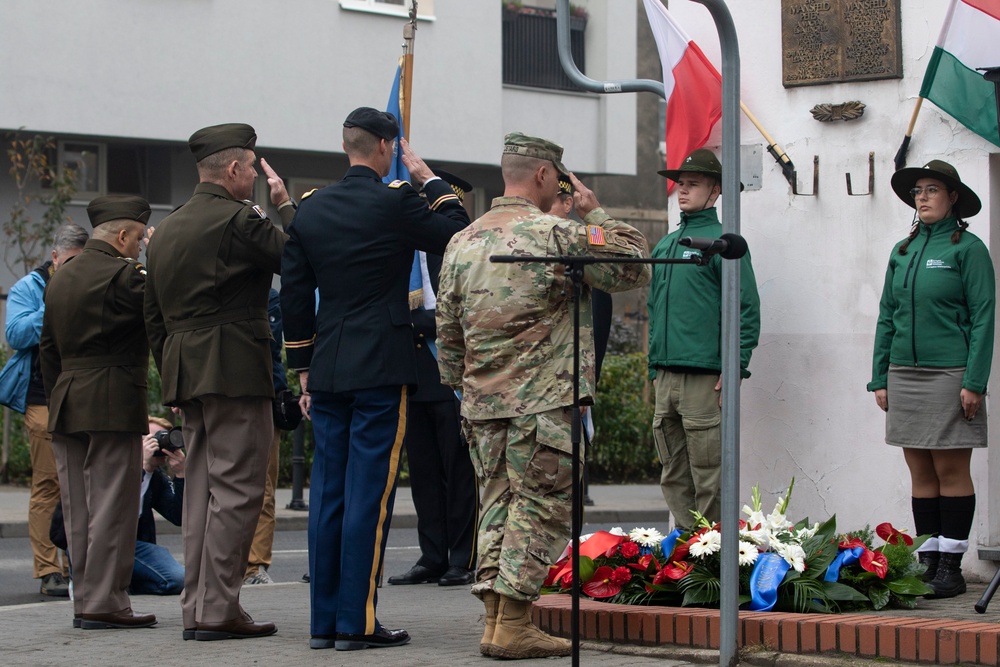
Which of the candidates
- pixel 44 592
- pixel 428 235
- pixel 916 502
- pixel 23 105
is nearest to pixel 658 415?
pixel 916 502

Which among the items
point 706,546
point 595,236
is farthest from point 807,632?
point 595,236

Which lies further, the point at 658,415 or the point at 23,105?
the point at 23,105

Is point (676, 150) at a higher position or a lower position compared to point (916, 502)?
higher

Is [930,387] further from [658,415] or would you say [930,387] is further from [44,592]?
[44,592]

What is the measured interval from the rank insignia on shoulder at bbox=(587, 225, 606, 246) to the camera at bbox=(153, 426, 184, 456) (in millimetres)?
2723

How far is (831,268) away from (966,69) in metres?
1.29

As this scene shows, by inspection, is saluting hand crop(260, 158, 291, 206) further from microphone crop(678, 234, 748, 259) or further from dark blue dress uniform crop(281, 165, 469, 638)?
microphone crop(678, 234, 748, 259)

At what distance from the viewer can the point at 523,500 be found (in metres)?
5.72

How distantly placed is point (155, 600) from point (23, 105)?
12461 mm

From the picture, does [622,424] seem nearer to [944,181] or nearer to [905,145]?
[905,145]

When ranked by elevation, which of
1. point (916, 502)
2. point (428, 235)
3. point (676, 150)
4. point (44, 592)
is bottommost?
point (44, 592)

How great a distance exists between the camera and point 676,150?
28.6ft

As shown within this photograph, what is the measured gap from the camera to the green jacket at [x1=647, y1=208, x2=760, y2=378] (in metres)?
7.60

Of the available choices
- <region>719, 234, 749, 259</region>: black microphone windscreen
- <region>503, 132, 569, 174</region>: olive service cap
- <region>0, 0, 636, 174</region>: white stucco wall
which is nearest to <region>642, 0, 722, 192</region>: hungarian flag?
<region>503, 132, 569, 174</region>: olive service cap
